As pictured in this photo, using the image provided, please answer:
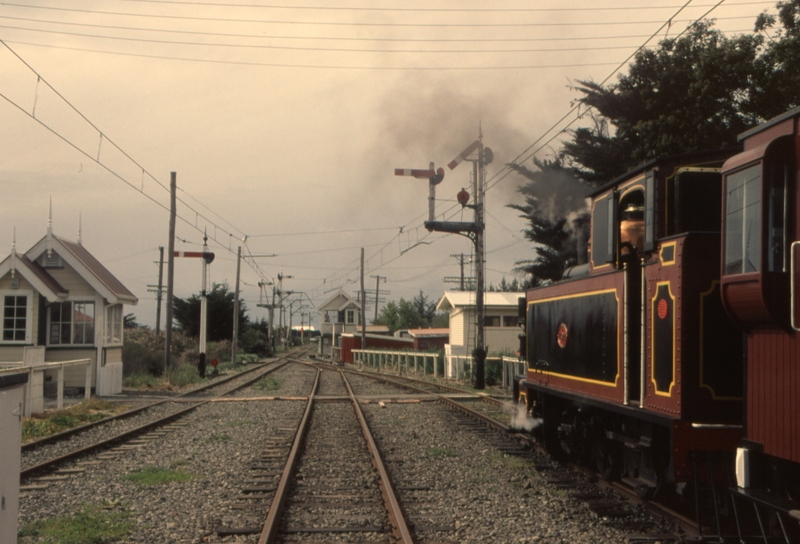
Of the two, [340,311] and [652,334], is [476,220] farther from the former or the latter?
[340,311]

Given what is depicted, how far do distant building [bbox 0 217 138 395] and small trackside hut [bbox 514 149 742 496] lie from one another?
16.2 meters

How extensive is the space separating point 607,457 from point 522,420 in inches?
138

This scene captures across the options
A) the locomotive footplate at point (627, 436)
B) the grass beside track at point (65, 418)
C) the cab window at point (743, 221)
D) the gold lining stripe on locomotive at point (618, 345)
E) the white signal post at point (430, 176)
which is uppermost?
the white signal post at point (430, 176)

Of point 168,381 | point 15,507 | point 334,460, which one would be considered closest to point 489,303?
point 168,381

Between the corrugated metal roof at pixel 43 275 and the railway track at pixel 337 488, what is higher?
the corrugated metal roof at pixel 43 275

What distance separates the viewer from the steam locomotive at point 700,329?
5.16 metres

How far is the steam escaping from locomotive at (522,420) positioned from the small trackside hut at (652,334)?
1785 millimetres

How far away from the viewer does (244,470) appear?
1012 centimetres

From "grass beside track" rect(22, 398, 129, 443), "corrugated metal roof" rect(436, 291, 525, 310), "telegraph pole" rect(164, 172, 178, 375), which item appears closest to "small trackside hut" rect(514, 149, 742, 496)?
"grass beside track" rect(22, 398, 129, 443)

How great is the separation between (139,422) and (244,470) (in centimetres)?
643

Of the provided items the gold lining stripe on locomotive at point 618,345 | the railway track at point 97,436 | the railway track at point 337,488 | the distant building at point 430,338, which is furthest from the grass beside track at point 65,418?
the distant building at point 430,338

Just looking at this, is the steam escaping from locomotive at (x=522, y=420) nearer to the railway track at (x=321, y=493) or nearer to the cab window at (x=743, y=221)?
the railway track at (x=321, y=493)

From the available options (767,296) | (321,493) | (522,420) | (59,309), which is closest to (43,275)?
(59,309)

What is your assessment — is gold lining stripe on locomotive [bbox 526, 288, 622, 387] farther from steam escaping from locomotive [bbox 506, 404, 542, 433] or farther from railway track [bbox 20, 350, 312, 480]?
railway track [bbox 20, 350, 312, 480]
